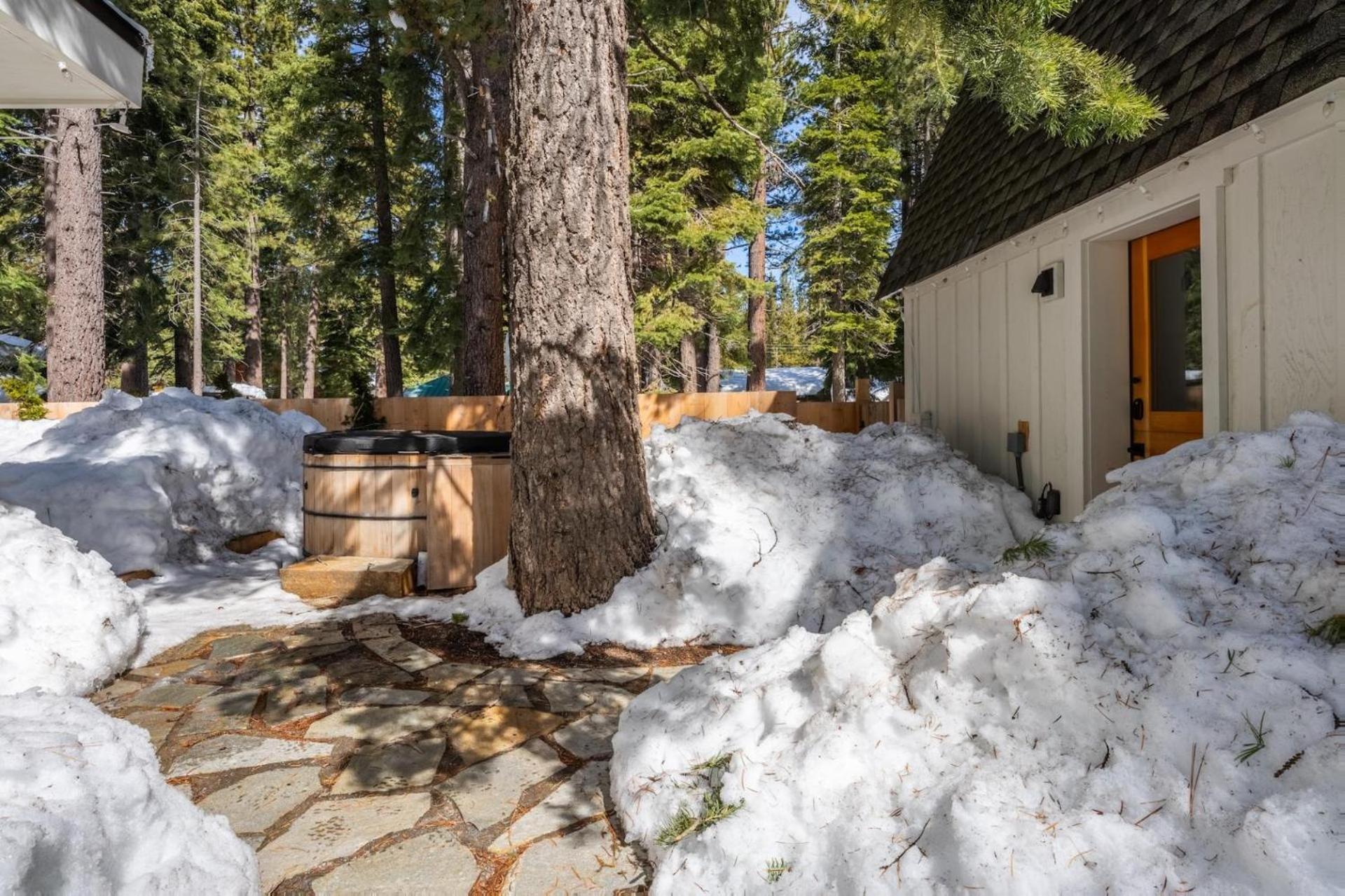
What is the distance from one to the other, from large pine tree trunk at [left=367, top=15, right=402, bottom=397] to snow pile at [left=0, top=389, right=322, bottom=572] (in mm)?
5981

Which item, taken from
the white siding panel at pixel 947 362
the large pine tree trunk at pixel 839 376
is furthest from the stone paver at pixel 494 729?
the large pine tree trunk at pixel 839 376

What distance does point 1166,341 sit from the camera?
443 cm

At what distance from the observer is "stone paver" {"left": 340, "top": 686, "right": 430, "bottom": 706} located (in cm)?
331

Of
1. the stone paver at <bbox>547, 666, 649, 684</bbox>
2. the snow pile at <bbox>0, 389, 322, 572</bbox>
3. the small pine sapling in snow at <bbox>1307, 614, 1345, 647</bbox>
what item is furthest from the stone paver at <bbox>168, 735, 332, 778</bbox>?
the snow pile at <bbox>0, 389, 322, 572</bbox>

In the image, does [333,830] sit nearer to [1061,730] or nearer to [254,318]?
[1061,730]

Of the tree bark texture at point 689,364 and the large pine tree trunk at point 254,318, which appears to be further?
the large pine tree trunk at point 254,318

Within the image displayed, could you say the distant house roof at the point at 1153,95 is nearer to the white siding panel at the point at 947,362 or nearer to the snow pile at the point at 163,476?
the white siding panel at the point at 947,362

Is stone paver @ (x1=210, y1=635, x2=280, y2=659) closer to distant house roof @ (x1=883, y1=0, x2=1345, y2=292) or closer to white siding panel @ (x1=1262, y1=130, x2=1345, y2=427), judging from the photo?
white siding panel @ (x1=1262, y1=130, x2=1345, y2=427)

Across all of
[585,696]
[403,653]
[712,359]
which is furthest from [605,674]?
[712,359]

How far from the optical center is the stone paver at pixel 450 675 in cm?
354

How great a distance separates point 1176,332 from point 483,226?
7.44 m

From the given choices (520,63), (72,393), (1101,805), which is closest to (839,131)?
(520,63)

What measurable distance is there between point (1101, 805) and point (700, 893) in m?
0.99

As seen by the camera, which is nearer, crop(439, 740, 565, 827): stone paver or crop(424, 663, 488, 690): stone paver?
crop(439, 740, 565, 827): stone paver
